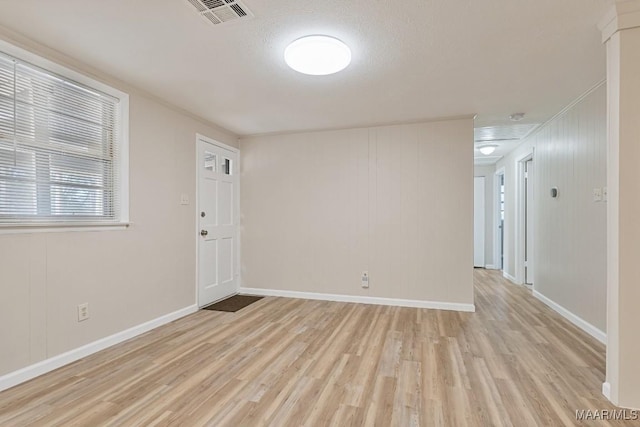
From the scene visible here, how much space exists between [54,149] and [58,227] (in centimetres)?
59

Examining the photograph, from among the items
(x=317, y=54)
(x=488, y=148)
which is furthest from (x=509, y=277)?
(x=317, y=54)

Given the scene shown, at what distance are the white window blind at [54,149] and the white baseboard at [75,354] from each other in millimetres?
1011

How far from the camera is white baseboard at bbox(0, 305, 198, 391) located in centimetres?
213

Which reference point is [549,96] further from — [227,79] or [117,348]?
[117,348]

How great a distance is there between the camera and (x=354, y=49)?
234 centimetres

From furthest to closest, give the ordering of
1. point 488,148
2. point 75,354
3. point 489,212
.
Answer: point 489,212, point 488,148, point 75,354

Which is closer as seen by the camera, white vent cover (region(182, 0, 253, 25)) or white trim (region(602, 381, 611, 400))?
white vent cover (region(182, 0, 253, 25))

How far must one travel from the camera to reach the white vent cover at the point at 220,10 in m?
1.82

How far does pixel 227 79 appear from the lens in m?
2.86

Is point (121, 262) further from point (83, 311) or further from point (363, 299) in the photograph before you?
point (363, 299)

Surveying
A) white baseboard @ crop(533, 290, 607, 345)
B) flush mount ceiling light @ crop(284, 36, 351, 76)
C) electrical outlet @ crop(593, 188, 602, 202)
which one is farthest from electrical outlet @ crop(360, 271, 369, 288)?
flush mount ceiling light @ crop(284, 36, 351, 76)

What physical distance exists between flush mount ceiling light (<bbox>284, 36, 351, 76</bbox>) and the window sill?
2.05 metres

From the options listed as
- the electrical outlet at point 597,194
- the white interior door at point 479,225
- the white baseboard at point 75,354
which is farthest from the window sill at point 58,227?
the white interior door at point 479,225

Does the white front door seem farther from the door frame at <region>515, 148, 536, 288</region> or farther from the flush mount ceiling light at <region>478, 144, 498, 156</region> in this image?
the door frame at <region>515, 148, 536, 288</region>
